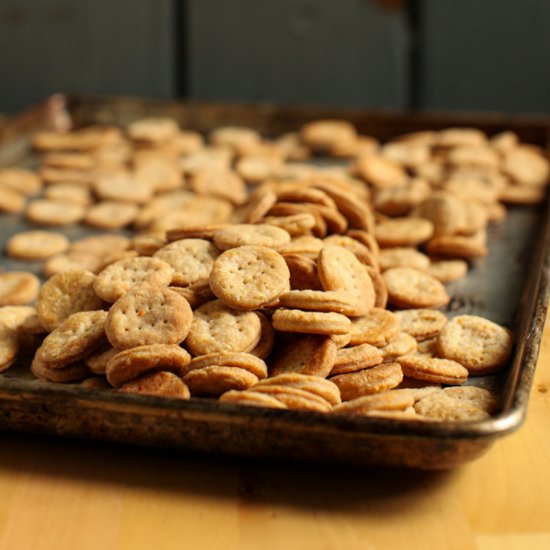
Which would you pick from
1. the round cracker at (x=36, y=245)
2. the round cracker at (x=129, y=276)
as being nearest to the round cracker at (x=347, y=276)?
the round cracker at (x=129, y=276)

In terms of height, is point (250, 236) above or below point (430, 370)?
above

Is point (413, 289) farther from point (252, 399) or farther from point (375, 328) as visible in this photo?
point (252, 399)

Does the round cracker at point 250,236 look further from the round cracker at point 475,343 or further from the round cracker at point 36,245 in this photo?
the round cracker at point 36,245

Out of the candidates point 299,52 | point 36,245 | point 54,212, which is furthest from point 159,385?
point 299,52

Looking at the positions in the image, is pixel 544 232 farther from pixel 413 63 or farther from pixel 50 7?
pixel 50 7

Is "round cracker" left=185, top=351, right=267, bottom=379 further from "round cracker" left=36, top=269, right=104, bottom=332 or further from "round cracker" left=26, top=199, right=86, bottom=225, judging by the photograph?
"round cracker" left=26, top=199, right=86, bottom=225
